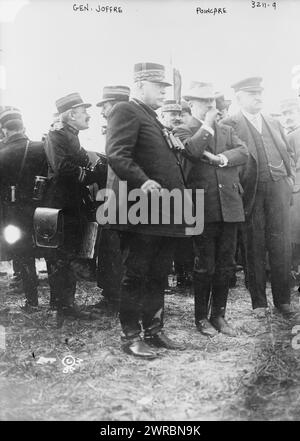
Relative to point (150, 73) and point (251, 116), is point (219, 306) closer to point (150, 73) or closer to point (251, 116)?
point (251, 116)

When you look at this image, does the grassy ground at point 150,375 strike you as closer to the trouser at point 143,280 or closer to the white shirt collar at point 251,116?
the trouser at point 143,280

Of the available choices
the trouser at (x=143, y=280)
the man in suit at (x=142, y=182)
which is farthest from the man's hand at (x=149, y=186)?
the trouser at (x=143, y=280)

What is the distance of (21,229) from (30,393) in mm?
1694

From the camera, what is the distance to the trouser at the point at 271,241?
4.18m

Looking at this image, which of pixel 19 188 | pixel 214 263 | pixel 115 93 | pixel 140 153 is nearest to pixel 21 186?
pixel 19 188

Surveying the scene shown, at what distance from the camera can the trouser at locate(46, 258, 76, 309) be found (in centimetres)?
408

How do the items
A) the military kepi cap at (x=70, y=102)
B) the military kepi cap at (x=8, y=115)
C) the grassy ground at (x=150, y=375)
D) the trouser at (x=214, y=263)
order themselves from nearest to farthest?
the grassy ground at (x=150, y=375) < the trouser at (x=214, y=263) < the military kepi cap at (x=70, y=102) < the military kepi cap at (x=8, y=115)

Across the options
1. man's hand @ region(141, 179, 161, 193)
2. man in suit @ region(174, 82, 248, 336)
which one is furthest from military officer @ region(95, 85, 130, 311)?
man's hand @ region(141, 179, 161, 193)

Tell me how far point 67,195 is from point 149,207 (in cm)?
99

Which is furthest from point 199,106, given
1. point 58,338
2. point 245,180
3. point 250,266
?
point 58,338

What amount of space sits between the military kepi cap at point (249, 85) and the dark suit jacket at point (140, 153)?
0.93 meters

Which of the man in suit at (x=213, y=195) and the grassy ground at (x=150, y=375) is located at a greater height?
the man in suit at (x=213, y=195)

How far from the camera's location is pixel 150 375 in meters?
3.18
